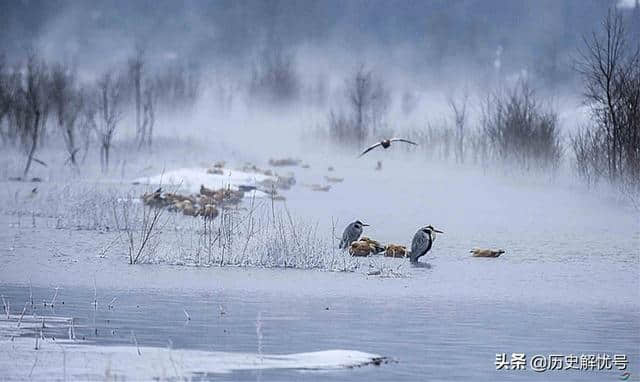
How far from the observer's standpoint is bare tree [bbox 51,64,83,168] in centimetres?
3753

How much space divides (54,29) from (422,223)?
161ft

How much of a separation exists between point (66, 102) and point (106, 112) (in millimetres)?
4831

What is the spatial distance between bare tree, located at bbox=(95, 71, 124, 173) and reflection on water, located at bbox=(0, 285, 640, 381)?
22.8 m

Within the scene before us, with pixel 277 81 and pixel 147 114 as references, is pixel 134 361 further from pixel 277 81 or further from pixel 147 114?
pixel 277 81

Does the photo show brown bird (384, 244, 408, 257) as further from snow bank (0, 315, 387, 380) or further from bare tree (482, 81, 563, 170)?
bare tree (482, 81, 563, 170)

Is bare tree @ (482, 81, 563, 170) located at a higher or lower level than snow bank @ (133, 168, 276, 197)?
higher

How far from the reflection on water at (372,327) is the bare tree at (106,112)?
2282 cm

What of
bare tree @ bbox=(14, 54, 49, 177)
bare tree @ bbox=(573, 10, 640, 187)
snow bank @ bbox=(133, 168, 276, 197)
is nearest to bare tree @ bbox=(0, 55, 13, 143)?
bare tree @ bbox=(14, 54, 49, 177)

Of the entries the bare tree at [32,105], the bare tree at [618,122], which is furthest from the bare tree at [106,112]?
the bare tree at [618,122]

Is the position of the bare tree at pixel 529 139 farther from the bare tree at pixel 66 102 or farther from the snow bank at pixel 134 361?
the snow bank at pixel 134 361

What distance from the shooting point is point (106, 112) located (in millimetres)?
36938

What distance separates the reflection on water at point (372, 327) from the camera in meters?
6.97

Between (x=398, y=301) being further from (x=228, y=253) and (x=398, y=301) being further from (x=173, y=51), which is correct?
(x=173, y=51)

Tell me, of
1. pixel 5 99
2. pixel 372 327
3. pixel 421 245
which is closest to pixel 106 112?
pixel 5 99
